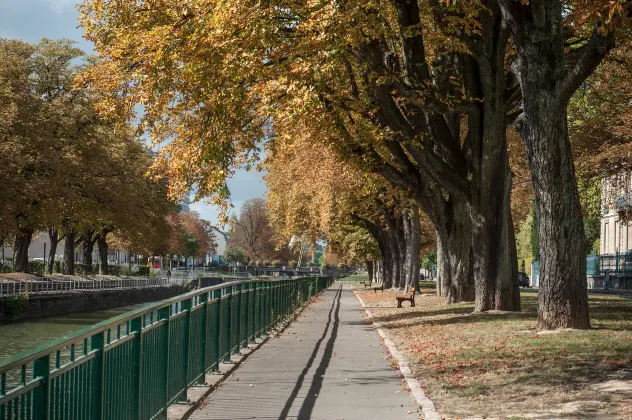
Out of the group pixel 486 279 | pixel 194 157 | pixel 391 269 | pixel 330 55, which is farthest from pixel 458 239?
pixel 391 269

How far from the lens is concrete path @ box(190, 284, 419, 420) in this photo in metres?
9.80

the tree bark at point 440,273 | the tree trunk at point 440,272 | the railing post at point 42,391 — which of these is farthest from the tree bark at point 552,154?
the tree trunk at point 440,272

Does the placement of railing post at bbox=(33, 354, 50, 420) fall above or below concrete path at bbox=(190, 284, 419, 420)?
above

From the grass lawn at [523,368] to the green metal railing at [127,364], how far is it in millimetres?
2939

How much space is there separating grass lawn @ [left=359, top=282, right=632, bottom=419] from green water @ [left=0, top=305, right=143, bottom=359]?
13611mm

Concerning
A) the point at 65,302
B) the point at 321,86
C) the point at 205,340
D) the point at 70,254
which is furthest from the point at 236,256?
the point at 205,340

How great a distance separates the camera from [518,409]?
9.56 metres

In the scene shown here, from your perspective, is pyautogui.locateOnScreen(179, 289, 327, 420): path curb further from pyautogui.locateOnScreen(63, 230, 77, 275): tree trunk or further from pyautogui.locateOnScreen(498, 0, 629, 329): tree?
pyautogui.locateOnScreen(63, 230, 77, 275): tree trunk

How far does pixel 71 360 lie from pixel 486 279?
1824 cm

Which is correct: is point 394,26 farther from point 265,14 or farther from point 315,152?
point 315,152

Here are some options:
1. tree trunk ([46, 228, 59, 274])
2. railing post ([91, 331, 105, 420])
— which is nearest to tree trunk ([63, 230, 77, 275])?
tree trunk ([46, 228, 59, 274])

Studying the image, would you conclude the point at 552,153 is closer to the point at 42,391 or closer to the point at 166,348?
the point at 166,348

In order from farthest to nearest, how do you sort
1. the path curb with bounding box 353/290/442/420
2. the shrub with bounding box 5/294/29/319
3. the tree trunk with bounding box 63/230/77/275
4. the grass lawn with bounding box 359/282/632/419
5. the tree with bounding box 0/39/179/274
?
the tree trunk with bounding box 63/230/77/275, the tree with bounding box 0/39/179/274, the shrub with bounding box 5/294/29/319, the grass lawn with bounding box 359/282/632/419, the path curb with bounding box 353/290/442/420

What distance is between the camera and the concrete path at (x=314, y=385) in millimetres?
9805
